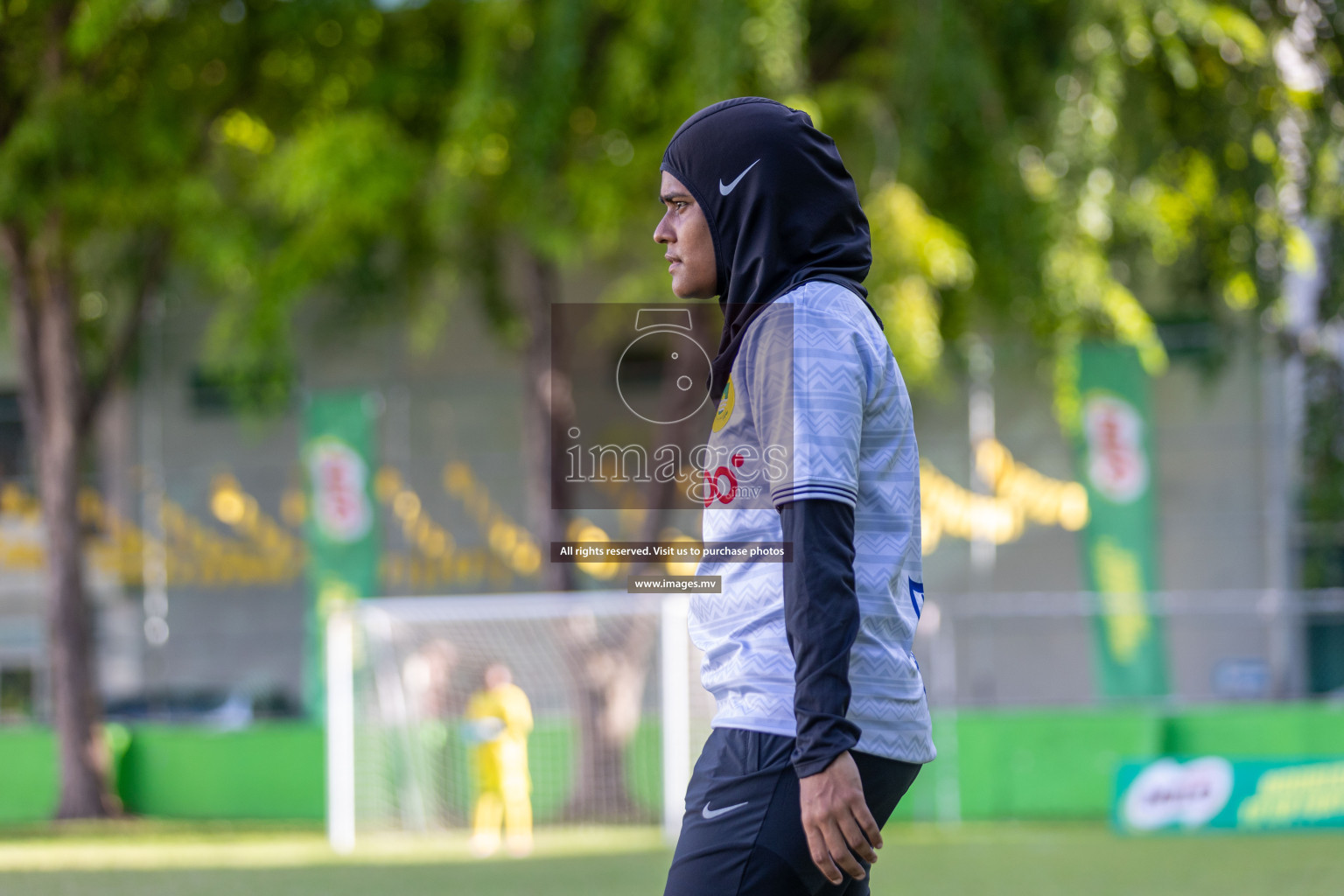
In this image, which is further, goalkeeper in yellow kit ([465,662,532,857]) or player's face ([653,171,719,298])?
goalkeeper in yellow kit ([465,662,532,857])

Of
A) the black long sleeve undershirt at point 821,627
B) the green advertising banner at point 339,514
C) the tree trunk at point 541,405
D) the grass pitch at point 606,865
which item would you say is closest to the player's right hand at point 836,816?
the black long sleeve undershirt at point 821,627

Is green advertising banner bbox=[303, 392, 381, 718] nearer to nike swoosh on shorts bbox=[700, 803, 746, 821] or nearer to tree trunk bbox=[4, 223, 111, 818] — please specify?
tree trunk bbox=[4, 223, 111, 818]

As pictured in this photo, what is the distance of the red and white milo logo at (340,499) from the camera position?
1642 centimetres

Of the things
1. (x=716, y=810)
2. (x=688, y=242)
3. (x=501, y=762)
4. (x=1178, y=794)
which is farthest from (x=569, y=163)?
(x=716, y=810)

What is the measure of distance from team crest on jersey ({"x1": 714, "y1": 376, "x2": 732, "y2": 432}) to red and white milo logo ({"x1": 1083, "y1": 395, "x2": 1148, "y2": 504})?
13665 millimetres

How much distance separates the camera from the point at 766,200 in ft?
6.70

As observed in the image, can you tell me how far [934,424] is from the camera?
18938 millimetres

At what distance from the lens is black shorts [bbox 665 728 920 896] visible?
6.45ft

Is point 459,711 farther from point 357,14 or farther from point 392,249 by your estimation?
point 357,14

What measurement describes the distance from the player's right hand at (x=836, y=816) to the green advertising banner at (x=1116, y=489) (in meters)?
13.5

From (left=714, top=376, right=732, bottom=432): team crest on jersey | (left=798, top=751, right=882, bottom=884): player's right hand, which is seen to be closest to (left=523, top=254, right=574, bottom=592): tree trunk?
(left=714, top=376, right=732, bottom=432): team crest on jersey

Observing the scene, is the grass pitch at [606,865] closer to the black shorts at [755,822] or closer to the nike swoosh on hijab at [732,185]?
the black shorts at [755,822]

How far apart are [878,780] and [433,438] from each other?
63.2ft

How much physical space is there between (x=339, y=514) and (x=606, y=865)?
6822mm
